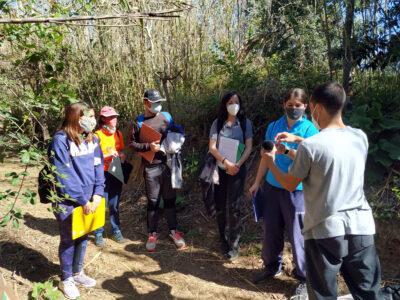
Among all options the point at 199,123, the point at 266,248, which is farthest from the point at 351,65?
the point at 266,248

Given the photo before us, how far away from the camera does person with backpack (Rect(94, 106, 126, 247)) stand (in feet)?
14.8

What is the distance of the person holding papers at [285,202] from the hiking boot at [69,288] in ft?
5.53

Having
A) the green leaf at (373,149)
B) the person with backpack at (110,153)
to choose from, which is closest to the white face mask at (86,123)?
the person with backpack at (110,153)

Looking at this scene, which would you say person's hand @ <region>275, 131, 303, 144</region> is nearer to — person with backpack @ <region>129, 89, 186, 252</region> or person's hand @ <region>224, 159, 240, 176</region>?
person's hand @ <region>224, 159, 240, 176</region>

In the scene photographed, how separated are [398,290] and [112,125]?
10.5ft

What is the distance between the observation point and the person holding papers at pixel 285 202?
328cm

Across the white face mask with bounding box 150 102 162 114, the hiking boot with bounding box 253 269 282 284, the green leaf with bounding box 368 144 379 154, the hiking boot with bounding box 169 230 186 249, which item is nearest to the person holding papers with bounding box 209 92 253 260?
the hiking boot with bounding box 253 269 282 284

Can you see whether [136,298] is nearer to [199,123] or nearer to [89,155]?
[89,155]

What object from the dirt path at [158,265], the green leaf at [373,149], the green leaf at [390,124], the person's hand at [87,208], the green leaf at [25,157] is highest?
the green leaf at [25,157]

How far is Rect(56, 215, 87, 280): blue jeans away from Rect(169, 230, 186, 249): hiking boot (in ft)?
4.02

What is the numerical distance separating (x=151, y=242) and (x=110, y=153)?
1.12 m

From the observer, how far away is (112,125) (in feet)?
14.9

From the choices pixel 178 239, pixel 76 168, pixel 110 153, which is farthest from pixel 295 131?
pixel 110 153

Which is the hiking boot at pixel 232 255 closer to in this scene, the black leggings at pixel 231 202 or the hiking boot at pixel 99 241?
the black leggings at pixel 231 202
